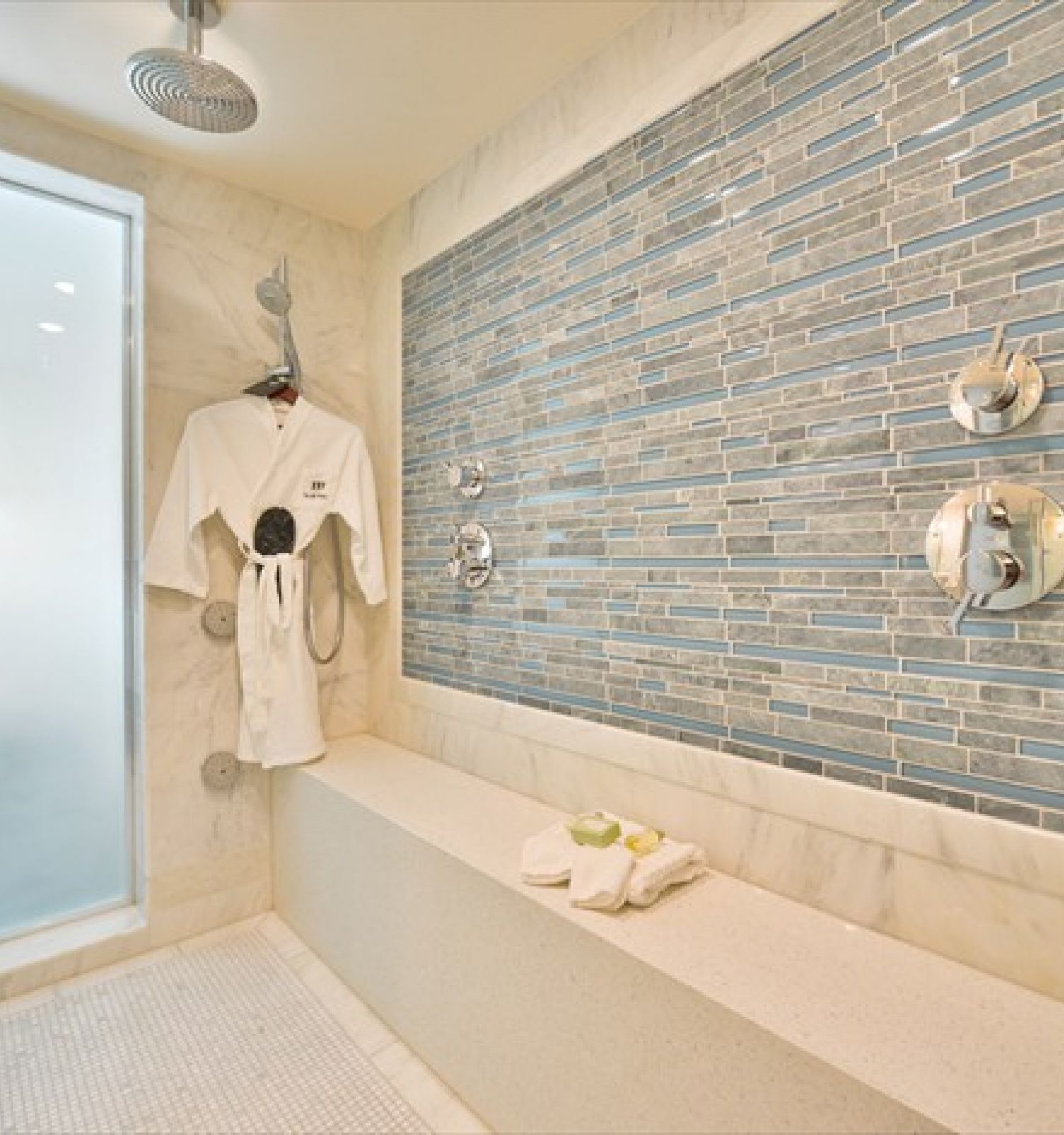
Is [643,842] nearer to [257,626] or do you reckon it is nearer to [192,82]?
[257,626]

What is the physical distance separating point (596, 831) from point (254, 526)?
1.42m

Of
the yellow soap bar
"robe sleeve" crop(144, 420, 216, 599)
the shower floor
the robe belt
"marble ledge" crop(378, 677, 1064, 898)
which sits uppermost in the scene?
"robe sleeve" crop(144, 420, 216, 599)

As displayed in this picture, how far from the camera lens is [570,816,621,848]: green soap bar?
1.33m

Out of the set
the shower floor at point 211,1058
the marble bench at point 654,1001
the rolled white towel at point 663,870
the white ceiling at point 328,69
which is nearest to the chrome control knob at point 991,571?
the marble bench at point 654,1001

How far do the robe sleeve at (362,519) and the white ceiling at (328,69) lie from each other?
91cm

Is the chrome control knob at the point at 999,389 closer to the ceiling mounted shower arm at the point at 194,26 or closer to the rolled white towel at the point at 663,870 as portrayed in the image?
the rolled white towel at the point at 663,870

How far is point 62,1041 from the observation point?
5.35ft

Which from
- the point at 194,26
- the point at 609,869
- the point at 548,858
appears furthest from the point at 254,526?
the point at 609,869

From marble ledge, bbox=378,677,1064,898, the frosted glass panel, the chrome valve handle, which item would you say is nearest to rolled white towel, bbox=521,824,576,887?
marble ledge, bbox=378,677,1064,898

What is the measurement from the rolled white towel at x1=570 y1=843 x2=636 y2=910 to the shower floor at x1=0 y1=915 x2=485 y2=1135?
656 millimetres

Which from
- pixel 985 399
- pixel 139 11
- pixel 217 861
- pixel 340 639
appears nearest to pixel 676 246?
pixel 985 399

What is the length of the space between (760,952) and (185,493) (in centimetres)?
189

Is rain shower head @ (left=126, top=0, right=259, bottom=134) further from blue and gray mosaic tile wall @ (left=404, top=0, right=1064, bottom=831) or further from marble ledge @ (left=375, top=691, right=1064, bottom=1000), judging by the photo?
marble ledge @ (left=375, top=691, right=1064, bottom=1000)

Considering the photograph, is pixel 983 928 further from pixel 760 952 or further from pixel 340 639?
pixel 340 639
